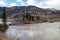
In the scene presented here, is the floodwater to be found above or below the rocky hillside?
below

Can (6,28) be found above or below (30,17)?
below

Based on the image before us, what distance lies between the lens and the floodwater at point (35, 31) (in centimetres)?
315

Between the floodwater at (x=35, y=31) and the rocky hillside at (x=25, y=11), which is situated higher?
the rocky hillside at (x=25, y=11)

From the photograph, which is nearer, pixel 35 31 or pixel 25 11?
pixel 35 31

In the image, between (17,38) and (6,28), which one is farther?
(6,28)

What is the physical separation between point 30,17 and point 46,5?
48 cm

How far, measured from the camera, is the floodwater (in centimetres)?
315

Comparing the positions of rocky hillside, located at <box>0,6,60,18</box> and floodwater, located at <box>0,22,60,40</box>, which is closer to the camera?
floodwater, located at <box>0,22,60,40</box>

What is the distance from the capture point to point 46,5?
11.3 feet

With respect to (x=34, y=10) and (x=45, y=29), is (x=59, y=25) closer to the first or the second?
(x=45, y=29)

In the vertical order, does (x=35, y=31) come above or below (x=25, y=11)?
below

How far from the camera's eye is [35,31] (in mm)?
3291

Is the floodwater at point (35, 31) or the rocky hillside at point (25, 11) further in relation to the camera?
the rocky hillside at point (25, 11)

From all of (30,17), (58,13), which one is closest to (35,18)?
(30,17)
